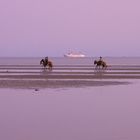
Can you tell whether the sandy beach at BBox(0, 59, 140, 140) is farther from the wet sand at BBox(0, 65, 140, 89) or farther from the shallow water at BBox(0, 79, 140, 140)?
the wet sand at BBox(0, 65, 140, 89)

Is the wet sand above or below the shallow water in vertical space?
below

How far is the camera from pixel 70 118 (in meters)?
13.6

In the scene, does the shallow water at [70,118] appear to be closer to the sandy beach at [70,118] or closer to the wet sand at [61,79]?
the sandy beach at [70,118]

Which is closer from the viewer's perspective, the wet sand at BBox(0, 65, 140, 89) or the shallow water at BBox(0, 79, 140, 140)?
the shallow water at BBox(0, 79, 140, 140)

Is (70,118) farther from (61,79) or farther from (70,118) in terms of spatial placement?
A: (61,79)

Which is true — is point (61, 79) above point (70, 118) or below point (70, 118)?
below

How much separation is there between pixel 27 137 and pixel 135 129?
2.74 meters

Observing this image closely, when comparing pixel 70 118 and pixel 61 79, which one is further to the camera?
pixel 61 79

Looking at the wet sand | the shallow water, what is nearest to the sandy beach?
the shallow water

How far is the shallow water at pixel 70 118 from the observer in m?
11.3

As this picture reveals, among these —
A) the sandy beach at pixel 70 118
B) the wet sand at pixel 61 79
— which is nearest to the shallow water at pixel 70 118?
the sandy beach at pixel 70 118

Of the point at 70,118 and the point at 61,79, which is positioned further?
the point at 61,79

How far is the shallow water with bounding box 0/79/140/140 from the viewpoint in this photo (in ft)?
37.0

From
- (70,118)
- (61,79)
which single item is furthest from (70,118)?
(61,79)
